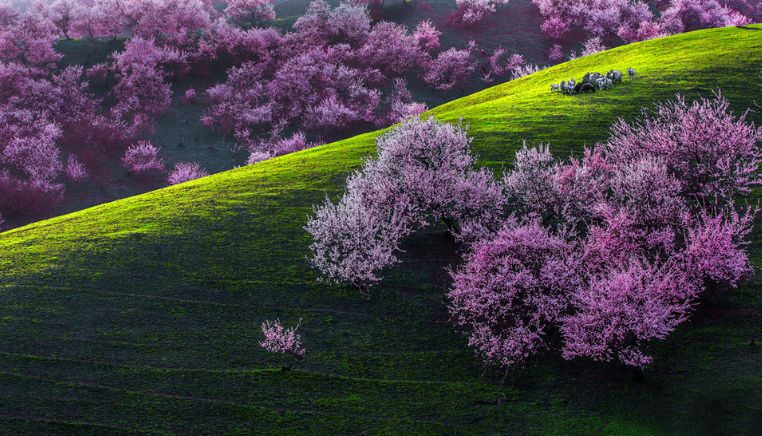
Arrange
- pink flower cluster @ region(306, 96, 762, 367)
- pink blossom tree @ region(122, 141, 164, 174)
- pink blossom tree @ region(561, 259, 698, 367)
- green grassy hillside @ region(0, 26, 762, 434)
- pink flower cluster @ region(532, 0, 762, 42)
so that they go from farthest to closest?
pink flower cluster @ region(532, 0, 762, 42) → pink blossom tree @ region(122, 141, 164, 174) → pink flower cluster @ region(306, 96, 762, 367) → pink blossom tree @ region(561, 259, 698, 367) → green grassy hillside @ region(0, 26, 762, 434)

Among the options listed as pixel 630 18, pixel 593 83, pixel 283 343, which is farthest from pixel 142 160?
pixel 630 18

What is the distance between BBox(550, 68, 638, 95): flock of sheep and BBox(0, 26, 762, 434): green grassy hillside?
60.0 ft

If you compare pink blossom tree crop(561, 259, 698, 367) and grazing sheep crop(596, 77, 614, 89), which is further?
grazing sheep crop(596, 77, 614, 89)

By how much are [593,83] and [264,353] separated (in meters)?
27.9

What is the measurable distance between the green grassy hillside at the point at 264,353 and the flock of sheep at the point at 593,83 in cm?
1829

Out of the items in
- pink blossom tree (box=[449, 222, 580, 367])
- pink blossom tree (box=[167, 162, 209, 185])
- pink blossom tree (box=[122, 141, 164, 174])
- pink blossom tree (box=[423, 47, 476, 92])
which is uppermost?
pink blossom tree (box=[423, 47, 476, 92])

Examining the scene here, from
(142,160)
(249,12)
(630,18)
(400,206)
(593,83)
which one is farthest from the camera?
(249,12)

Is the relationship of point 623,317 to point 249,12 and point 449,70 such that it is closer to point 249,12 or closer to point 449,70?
point 449,70

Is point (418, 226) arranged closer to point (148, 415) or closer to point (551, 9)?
point (148, 415)

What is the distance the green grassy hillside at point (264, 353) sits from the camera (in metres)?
14.7

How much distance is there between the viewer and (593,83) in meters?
36.3

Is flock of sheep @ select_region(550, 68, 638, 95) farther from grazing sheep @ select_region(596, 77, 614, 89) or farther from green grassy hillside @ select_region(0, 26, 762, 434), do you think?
green grassy hillside @ select_region(0, 26, 762, 434)

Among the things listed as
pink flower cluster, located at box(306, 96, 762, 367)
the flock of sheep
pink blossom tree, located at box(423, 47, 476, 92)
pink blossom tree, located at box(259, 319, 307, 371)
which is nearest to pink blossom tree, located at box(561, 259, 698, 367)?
pink flower cluster, located at box(306, 96, 762, 367)

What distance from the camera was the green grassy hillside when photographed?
48.1ft
